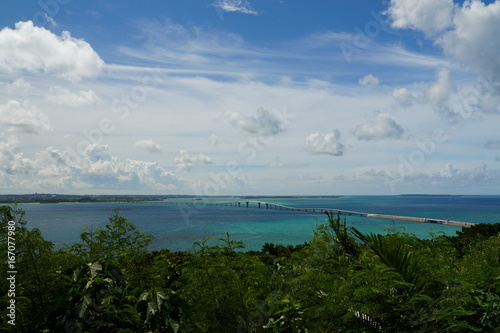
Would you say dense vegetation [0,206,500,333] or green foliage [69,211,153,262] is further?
green foliage [69,211,153,262]

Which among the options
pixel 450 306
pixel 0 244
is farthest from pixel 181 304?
pixel 450 306

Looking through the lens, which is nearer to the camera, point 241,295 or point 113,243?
point 241,295

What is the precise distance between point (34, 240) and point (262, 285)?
3.17 meters

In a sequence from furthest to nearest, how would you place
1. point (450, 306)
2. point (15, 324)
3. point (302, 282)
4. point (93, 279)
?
point (302, 282), point (93, 279), point (15, 324), point (450, 306)

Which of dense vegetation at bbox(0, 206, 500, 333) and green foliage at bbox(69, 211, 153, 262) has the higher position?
green foliage at bbox(69, 211, 153, 262)

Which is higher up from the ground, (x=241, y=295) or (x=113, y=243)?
(x=113, y=243)

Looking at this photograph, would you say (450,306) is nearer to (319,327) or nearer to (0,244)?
(319,327)

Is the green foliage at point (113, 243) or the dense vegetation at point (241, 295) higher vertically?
the green foliage at point (113, 243)

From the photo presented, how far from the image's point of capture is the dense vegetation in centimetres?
403

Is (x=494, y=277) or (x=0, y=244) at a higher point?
(x=0, y=244)

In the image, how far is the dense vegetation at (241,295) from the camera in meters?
4.03

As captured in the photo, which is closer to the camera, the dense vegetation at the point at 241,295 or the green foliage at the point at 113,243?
the dense vegetation at the point at 241,295

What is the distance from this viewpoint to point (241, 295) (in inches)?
205

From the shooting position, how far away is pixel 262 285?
17.3 ft
